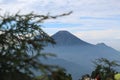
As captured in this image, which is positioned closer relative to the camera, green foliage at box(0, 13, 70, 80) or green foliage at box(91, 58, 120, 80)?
green foliage at box(0, 13, 70, 80)

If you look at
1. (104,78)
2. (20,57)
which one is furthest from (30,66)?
(104,78)

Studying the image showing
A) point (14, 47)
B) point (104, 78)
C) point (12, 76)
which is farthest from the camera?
point (104, 78)

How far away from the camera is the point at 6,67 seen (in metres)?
7.76

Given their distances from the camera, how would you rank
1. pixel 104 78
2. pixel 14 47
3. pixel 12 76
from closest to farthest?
1. pixel 12 76
2. pixel 14 47
3. pixel 104 78

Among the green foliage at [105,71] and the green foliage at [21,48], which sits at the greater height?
the green foliage at [21,48]

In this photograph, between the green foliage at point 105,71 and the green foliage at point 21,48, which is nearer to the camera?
the green foliage at point 21,48

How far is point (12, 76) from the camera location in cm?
739

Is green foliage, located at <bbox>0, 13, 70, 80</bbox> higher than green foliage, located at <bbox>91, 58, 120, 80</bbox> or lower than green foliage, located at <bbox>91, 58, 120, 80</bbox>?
higher

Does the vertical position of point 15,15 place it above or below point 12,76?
above

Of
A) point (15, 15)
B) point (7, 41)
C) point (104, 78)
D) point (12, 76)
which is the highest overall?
point (15, 15)

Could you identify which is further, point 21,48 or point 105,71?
point 105,71

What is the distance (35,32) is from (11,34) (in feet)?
1.47

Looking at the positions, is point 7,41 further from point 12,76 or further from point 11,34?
point 12,76

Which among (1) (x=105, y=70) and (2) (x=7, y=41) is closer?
(2) (x=7, y=41)
